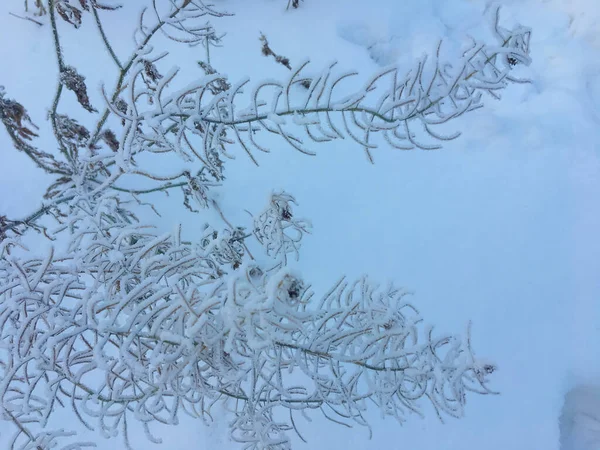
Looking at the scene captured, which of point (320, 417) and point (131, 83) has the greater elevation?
point (131, 83)

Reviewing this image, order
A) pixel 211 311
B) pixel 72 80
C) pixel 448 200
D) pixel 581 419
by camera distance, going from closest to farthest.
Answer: pixel 211 311, pixel 72 80, pixel 581 419, pixel 448 200

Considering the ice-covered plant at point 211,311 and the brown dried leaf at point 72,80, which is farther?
the brown dried leaf at point 72,80

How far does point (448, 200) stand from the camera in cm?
227

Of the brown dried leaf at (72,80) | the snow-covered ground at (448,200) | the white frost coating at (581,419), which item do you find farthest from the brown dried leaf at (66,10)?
the white frost coating at (581,419)

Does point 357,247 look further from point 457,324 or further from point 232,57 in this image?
point 232,57

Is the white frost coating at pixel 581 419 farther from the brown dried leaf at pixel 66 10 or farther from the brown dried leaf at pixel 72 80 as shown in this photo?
the brown dried leaf at pixel 66 10

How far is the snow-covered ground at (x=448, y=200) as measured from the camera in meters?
2.02

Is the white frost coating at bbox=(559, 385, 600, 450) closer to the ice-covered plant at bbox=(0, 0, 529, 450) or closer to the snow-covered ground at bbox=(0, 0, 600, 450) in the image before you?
the snow-covered ground at bbox=(0, 0, 600, 450)

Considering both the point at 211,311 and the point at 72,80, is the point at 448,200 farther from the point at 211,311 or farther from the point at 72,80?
the point at 72,80

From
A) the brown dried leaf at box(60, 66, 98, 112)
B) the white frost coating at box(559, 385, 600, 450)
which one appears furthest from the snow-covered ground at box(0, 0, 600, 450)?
the brown dried leaf at box(60, 66, 98, 112)

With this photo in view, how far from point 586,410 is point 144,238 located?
2292mm

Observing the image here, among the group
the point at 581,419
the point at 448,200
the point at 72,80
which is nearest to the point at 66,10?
the point at 72,80

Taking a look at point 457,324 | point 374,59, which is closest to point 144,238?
point 457,324

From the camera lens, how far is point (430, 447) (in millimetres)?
1949
